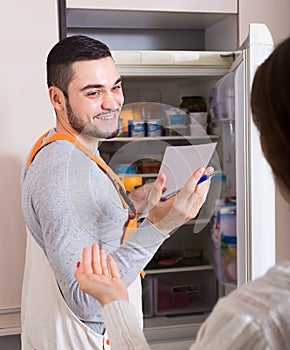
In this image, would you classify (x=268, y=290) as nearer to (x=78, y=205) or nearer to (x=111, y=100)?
(x=78, y=205)

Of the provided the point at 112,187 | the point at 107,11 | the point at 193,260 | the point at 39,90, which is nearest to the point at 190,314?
the point at 193,260

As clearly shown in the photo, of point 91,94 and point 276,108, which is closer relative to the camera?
point 276,108

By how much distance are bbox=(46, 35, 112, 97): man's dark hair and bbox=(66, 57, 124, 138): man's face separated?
0.4 inches

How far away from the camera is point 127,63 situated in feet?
5.85

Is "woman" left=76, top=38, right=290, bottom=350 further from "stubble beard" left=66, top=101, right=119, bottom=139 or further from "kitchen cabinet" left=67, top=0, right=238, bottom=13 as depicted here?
"kitchen cabinet" left=67, top=0, right=238, bottom=13

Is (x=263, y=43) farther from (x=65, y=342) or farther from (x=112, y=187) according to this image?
(x=65, y=342)

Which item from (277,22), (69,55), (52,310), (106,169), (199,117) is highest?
(277,22)

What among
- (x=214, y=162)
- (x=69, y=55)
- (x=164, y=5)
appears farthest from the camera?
(x=164, y=5)

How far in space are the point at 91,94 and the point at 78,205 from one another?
263mm

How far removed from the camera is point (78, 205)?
52.3 inches

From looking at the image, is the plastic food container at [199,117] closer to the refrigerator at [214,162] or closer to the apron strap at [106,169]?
the refrigerator at [214,162]

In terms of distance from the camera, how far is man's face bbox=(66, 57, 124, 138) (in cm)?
142

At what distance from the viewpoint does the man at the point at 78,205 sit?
4.20 feet

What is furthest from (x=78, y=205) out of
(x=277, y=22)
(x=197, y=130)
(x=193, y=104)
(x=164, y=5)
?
(x=277, y=22)
